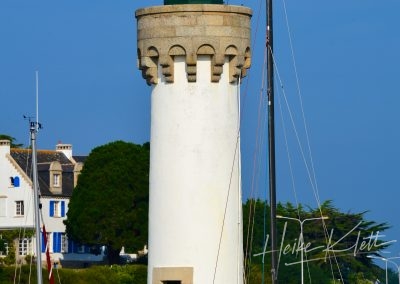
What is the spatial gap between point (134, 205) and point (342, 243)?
736 inches

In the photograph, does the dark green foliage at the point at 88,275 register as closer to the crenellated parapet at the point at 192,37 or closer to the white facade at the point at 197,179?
the white facade at the point at 197,179

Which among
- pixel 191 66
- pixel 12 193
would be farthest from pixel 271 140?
pixel 12 193

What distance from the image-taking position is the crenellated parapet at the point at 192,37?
2316 cm

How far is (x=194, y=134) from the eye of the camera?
2338cm

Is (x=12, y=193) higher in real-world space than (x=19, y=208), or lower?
higher

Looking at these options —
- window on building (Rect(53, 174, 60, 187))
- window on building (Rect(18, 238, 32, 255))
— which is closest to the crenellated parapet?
window on building (Rect(18, 238, 32, 255))

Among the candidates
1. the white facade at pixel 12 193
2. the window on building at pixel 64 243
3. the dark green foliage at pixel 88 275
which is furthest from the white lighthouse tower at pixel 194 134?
the window on building at pixel 64 243

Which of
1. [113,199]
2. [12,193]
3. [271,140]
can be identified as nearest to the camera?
[271,140]

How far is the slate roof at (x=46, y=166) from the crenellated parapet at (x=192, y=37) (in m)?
90.2

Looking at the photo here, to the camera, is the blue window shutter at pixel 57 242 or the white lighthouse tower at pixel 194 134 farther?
the blue window shutter at pixel 57 242

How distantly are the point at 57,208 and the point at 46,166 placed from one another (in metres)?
3.32

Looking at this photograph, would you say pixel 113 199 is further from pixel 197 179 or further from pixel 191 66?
pixel 191 66

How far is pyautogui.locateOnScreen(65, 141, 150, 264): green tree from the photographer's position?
10538cm

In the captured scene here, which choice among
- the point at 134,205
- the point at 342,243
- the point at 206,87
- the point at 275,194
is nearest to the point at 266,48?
the point at 275,194
